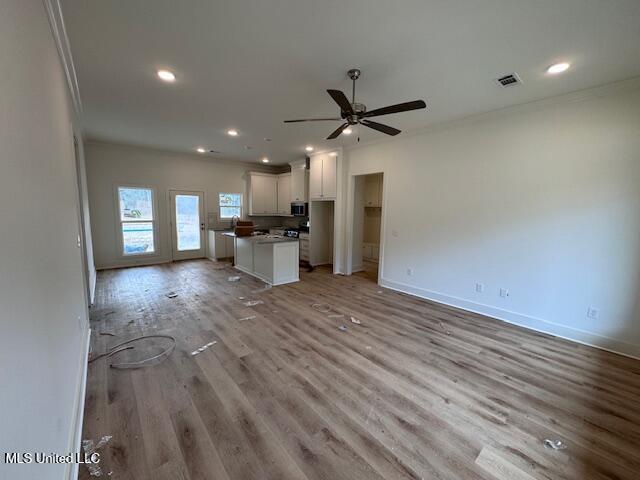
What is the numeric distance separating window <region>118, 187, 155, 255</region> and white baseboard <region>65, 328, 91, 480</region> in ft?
15.1

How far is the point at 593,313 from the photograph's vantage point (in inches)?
119

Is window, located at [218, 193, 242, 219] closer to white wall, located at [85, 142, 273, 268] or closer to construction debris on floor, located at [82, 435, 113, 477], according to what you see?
white wall, located at [85, 142, 273, 268]

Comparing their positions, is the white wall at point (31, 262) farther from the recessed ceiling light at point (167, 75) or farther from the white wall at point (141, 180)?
the white wall at point (141, 180)

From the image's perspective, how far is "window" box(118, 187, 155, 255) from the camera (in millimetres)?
6250

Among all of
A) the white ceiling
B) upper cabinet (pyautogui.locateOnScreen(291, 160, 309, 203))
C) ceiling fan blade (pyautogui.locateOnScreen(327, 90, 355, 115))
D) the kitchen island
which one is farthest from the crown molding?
upper cabinet (pyautogui.locateOnScreen(291, 160, 309, 203))

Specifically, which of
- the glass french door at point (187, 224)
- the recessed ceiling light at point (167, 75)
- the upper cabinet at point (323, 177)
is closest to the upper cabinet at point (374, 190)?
the upper cabinet at point (323, 177)

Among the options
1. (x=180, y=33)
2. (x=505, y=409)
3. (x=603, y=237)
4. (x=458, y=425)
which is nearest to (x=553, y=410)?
(x=505, y=409)

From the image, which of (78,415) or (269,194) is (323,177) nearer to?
(269,194)

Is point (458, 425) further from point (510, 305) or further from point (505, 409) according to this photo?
point (510, 305)

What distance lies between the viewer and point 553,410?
6.73ft

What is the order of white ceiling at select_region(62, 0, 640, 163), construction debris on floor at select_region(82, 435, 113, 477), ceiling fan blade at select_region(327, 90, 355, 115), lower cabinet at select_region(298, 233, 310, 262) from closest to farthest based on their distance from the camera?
1. construction debris on floor at select_region(82, 435, 113, 477)
2. white ceiling at select_region(62, 0, 640, 163)
3. ceiling fan blade at select_region(327, 90, 355, 115)
4. lower cabinet at select_region(298, 233, 310, 262)

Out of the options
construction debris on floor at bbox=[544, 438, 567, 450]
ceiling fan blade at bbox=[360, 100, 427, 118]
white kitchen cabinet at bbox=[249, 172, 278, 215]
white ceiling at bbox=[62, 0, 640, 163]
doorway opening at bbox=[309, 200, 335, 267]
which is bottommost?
construction debris on floor at bbox=[544, 438, 567, 450]

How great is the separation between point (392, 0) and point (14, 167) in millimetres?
2258

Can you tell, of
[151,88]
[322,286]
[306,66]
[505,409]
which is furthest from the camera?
[322,286]
